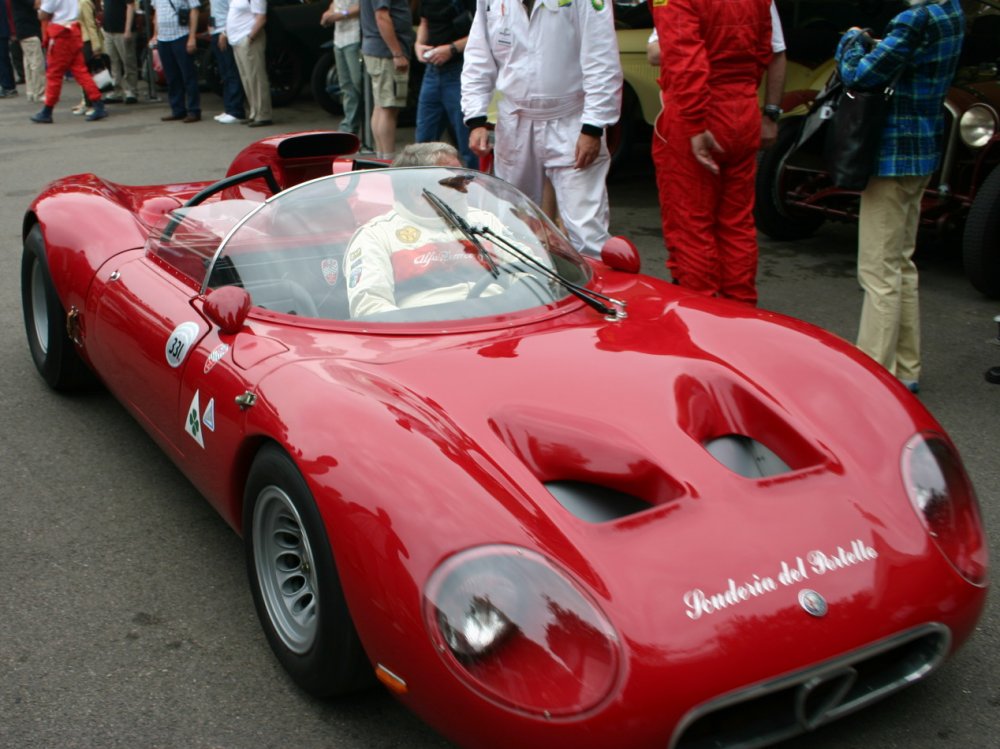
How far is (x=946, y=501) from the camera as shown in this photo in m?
2.40

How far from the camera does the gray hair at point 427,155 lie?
3.65m

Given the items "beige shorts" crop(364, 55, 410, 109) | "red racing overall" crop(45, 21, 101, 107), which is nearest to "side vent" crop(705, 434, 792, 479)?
"beige shorts" crop(364, 55, 410, 109)

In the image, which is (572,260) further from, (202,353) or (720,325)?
(202,353)

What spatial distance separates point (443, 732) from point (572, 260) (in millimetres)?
1639

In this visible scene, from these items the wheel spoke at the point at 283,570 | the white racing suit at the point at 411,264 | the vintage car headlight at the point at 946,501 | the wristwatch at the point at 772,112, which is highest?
the wristwatch at the point at 772,112

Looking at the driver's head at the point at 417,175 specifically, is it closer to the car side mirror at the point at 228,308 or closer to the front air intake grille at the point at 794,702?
the car side mirror at the point at 228,308

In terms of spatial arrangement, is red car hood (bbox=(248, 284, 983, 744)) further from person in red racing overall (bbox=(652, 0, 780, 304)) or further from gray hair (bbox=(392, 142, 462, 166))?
person in red racing overall (bbox=(652, 0, 780, 304))

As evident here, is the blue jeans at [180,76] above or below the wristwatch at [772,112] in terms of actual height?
below

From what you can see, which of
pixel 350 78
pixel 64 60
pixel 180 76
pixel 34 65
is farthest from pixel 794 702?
pixel 34 65

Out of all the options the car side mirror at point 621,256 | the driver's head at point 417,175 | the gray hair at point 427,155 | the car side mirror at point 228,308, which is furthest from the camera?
the gray hair at point 427,155

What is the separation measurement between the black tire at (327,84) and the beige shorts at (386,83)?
13.9 ft

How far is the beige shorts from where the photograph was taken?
8.44 metres

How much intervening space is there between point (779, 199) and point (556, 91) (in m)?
2.45

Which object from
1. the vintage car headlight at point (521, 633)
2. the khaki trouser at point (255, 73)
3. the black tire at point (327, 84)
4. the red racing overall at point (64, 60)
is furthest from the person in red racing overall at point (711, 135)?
the red racing overall at point (64, 60)
